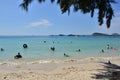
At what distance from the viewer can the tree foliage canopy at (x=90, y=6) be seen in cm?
1070

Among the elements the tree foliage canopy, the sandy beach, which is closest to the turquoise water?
the sandy beach

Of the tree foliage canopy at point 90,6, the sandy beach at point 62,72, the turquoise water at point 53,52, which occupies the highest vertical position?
the tree foliage canopy at point 90,6

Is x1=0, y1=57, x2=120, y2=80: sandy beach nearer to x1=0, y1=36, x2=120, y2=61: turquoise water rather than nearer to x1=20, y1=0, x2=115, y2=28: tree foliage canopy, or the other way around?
x1=20, y1=0, x2=115, y2=28: tree foliage canopy

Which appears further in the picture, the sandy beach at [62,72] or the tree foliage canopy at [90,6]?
the sandy beach at [62,72]

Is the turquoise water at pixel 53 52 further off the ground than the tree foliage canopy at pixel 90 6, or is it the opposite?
the tree foliage canopy at pixel 90 6

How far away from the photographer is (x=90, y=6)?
431 inches

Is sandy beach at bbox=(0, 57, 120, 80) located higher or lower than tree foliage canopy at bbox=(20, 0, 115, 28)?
lower

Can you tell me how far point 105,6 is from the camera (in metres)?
10.8

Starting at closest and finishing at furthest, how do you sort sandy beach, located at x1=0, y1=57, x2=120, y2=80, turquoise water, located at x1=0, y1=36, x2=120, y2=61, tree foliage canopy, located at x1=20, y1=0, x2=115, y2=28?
tree foliage canopy, located at x1=20, y1=0, x2=115, y2=28, sandy beach, located at x1=0, y1=57, x2=120, y2=80, turquoise water, located at x1=0, y1=36, x2=120, y2=61

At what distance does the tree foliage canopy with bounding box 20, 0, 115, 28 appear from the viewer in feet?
35.1

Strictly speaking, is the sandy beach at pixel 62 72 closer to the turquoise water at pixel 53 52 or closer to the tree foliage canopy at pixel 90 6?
the tree foliage canopy at pixel 90 6

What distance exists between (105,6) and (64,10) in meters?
1.71

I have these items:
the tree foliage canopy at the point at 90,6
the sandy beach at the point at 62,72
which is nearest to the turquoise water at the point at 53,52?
the sandy beach at the point at 62,72

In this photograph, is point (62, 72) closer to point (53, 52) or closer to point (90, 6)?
point (90, 6)
